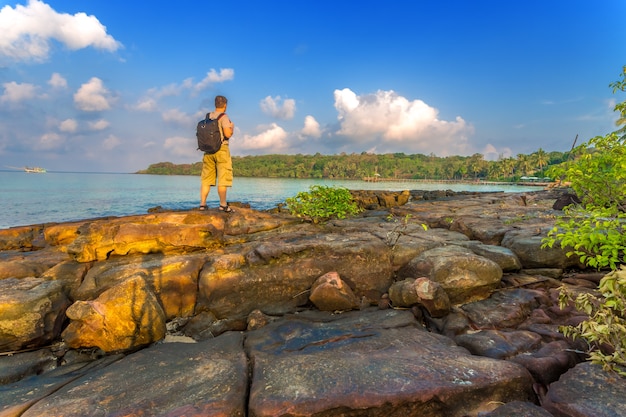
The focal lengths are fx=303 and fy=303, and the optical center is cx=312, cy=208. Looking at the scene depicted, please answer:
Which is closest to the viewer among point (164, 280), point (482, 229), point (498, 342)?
point (498, 342)

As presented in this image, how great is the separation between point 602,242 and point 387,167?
169 m

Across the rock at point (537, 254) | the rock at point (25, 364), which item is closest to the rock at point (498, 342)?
the rock at point (537, 254)

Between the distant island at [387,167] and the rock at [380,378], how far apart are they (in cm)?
12132

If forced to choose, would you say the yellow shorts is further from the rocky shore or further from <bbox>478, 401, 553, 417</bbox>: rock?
<bbox>478, 401, 553, 417</bbox>: rock

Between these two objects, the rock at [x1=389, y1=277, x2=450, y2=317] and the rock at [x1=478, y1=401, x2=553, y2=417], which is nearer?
the rock at [x1=478, y1=401, x2=553, y2=417]

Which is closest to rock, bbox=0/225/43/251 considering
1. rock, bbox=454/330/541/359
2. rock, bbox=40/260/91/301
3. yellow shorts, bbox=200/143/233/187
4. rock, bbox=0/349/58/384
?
rock, bbox=40/260/91/301

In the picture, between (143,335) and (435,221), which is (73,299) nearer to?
(143,335)

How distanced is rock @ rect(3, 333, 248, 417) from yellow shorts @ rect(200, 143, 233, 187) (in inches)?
203

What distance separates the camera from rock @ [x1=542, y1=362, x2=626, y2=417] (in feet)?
7.52

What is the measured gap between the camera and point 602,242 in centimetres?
422

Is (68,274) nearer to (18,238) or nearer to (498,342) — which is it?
(18,238)

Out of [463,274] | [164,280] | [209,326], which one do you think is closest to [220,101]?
[164,280]

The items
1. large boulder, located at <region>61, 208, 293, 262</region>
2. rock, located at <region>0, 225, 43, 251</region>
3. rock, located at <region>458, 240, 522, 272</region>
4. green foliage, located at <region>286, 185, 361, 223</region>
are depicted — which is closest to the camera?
rock, located at <region>458, 240, 522, 272</region>

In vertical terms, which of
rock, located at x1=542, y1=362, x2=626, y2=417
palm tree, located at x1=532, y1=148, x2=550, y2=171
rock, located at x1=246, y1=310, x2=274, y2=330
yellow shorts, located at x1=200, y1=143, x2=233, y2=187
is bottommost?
rock, located at x1=246, y1=310, x2=274, y2=330
